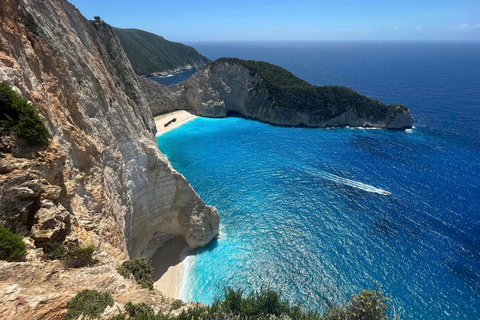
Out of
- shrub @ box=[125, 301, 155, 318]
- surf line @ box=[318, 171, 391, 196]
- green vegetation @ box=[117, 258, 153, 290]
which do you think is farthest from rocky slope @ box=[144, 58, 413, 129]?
shrub @ box=[125, 301, 155, 318]

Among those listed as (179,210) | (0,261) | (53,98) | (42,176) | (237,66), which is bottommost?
(179,210)

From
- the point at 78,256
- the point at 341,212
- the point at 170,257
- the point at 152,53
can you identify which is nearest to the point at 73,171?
the point at 78,256

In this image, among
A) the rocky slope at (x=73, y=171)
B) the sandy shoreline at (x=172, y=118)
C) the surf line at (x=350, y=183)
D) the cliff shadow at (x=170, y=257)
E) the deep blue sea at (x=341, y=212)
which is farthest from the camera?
the sandy shoreline at (x=172, y=118)

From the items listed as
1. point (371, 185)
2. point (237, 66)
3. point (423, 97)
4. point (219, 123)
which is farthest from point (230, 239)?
point (423, 97)

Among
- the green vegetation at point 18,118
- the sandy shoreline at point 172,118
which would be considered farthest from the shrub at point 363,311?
the sandy shoreline at point 172,118

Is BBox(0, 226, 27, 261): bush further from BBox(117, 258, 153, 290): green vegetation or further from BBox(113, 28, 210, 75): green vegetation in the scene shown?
BBox(113, 28, 210, 75): green vegetation

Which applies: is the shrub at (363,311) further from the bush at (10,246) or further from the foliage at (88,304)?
the bush at (10,246)

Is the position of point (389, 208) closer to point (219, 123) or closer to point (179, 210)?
point (179, 210)
